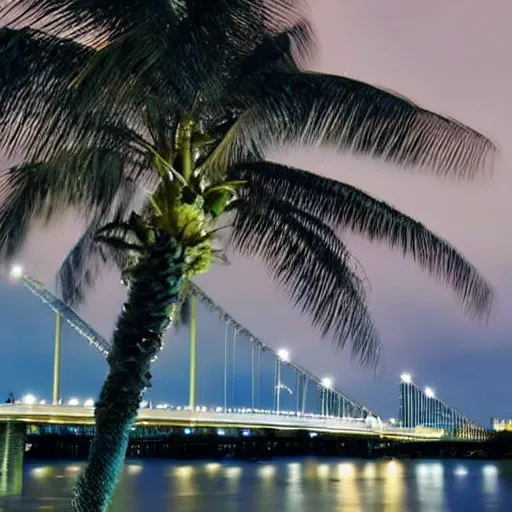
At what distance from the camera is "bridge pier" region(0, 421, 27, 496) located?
43.6 m

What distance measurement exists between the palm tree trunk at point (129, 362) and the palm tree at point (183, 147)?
0.01 metres

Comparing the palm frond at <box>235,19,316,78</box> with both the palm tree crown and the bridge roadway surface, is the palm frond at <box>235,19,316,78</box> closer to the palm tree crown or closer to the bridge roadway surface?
the palm tree crown

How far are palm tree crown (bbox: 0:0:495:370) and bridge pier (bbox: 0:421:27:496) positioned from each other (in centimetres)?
3397

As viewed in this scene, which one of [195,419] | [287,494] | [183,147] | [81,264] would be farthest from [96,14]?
[287,494]

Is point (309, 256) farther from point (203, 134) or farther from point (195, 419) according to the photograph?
point (195, 419)

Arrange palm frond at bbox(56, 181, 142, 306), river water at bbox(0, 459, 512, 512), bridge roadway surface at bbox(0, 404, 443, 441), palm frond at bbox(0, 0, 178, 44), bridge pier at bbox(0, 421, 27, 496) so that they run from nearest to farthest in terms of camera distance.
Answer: palm frond at bbox(0, 0, 178, 44), palm frond at bbox(56, 181, 142, 306), bridge pier at bbox(0, 421, 27, 496), bridge roadway surface at bbox(0, 404, 443, 441), river water at bbox(0, 459, 512, 512)

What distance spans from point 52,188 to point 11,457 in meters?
37.0

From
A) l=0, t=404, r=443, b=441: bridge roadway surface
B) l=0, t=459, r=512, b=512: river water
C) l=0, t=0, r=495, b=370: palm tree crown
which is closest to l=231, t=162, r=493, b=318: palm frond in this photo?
l=0, t=0, r=495, b=370: palm tree crown

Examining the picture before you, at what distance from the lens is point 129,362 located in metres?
9.79

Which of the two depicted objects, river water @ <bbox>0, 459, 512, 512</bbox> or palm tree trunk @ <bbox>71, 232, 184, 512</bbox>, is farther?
river water @ <bbox>0, 459, 512, 512</bbox>

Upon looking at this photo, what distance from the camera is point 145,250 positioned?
32.7 feet

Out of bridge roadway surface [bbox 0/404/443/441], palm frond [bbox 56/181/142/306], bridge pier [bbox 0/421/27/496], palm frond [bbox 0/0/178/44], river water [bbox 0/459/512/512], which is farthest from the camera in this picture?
river water [bbox 0/459/512/512]

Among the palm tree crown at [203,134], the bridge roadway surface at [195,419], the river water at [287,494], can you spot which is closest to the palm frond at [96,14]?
the palm tree crown at [203,134]

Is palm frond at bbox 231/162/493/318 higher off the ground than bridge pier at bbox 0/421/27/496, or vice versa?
palm frond at bbox 231/162/493/318
